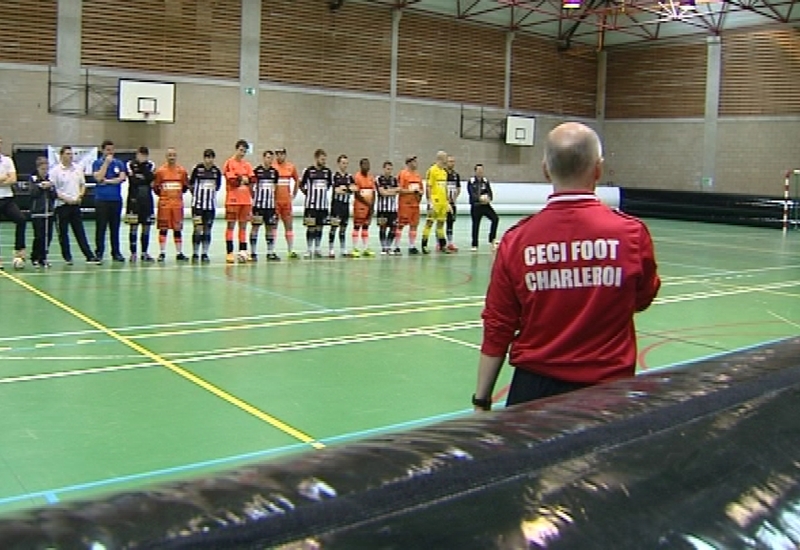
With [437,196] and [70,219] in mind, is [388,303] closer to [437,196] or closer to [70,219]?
[70,219]

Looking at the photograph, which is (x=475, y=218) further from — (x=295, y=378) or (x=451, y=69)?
(x=451, y=69)

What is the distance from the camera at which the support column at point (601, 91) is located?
3641 cm

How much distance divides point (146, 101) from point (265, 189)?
10.5 m

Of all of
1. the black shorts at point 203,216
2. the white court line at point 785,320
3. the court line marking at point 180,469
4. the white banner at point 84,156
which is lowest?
the court line marking at point 180,469

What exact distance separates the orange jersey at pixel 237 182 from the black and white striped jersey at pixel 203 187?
0.24 meters

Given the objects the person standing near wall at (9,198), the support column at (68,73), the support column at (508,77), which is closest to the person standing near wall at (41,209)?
the person standing near wall at (9,198)

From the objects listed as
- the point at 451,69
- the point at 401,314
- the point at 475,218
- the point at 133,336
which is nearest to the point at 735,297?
the point at 401,314

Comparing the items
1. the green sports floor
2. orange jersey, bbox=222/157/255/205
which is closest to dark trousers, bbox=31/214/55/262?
the green sports floor

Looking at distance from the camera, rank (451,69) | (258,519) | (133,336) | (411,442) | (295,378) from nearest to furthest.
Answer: (258,519) → (411,442) → (295,378) → (133,336) → (451,69)

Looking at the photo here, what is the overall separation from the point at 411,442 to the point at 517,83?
33241 mm

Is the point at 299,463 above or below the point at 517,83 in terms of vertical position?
below

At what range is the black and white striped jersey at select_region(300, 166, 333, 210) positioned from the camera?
53.0 feet

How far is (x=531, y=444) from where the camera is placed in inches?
61.8

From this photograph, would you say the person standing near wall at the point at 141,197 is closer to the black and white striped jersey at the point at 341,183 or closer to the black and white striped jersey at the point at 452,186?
the black and white striped jersey at the point at 341,183
